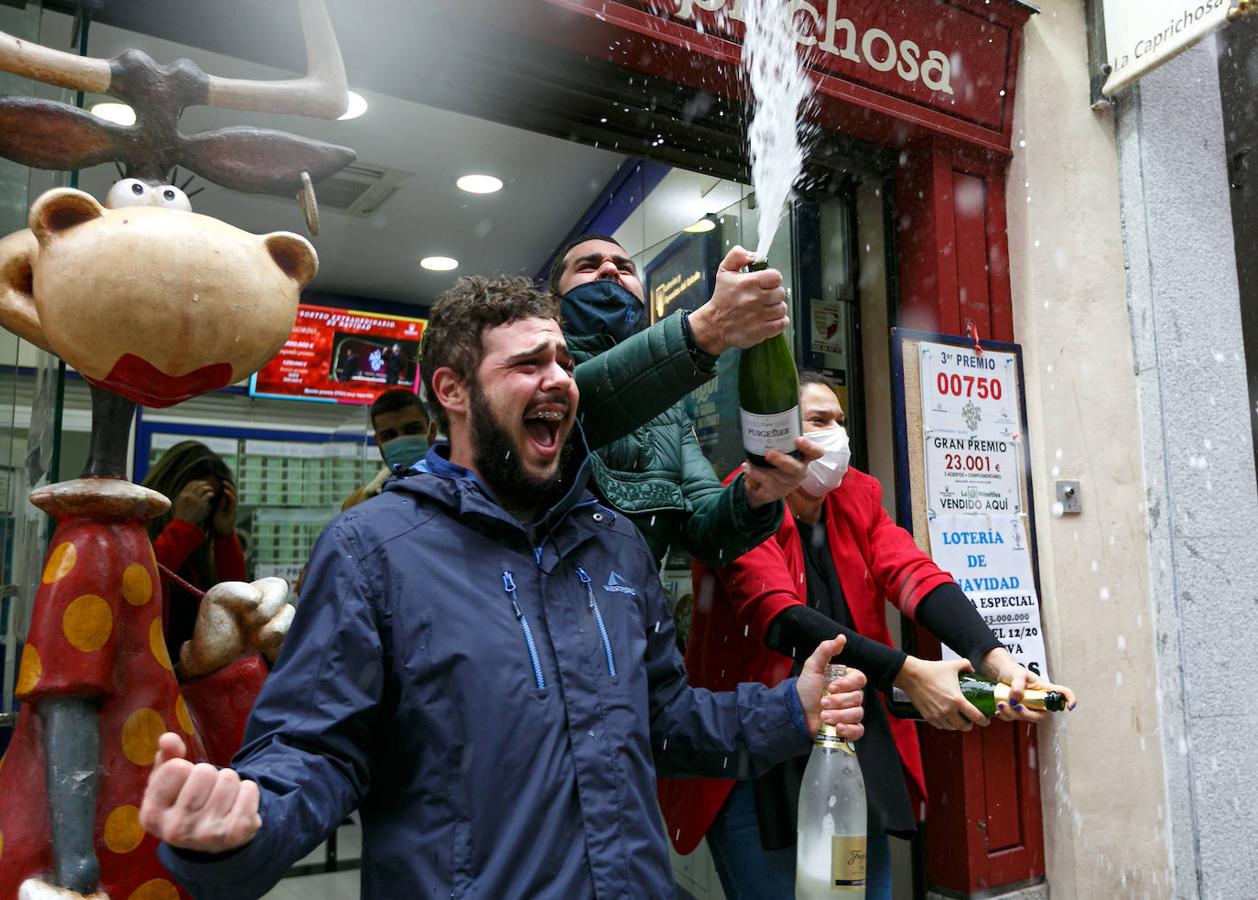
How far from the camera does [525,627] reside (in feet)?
5.85

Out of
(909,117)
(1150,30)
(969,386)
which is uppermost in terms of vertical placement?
(1150,30)

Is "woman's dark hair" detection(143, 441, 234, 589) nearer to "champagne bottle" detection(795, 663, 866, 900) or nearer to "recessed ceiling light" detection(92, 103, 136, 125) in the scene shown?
"recessed ceiling light" detection(92, 103, 136, 125)

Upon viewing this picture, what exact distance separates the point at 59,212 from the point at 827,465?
2.06 metres

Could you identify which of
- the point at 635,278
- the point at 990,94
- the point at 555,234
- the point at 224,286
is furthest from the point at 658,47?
the point at 555,234

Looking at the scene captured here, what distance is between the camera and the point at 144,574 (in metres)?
1.81

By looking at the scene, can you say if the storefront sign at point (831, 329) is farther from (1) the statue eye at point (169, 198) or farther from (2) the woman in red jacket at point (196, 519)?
(1) the statue eye at point (169, 198)

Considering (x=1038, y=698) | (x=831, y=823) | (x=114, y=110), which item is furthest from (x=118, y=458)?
(x=114, y=110)

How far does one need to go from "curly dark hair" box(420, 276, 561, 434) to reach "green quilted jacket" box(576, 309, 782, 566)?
0.21m

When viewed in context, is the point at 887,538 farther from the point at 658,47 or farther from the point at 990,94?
the point at 990,94

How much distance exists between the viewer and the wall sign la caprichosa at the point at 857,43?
3865mm

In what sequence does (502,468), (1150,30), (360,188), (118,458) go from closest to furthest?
(118,458), (502,468), (1150,30), (360,188)

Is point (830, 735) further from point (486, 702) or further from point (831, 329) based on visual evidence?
point (831, 329)

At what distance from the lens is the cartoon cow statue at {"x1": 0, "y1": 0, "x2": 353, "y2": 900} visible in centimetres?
165

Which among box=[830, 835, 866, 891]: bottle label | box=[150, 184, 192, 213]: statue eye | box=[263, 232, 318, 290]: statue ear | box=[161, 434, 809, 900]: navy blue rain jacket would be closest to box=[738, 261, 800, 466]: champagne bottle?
box=[161, 434, 809, 900]: navy blue rain jacket
